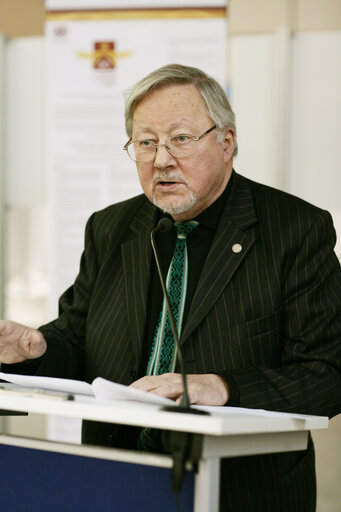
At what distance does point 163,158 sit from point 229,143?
282 millimetres

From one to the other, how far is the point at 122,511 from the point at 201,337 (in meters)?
0.63

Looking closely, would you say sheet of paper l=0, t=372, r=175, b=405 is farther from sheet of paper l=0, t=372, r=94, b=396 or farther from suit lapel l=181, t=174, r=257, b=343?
suit lapel l=181, t=174, r=257, b=343

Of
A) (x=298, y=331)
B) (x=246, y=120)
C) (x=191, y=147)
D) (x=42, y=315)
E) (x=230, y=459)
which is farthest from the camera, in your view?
(x=42, y=315)

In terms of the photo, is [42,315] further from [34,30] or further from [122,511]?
[122,511]

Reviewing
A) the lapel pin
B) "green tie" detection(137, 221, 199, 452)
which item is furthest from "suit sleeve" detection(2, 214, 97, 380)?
the lapel pin

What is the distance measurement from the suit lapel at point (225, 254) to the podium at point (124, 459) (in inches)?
20.4

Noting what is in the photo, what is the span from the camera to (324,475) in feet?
11.3

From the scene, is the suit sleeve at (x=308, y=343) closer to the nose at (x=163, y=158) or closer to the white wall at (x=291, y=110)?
the nose at (x=163, y=158)

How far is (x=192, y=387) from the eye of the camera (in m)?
1.58

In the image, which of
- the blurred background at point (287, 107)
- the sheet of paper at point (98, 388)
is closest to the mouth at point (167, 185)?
the sheet of paper at point (98, 388)

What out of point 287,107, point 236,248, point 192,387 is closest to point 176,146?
point 236,248

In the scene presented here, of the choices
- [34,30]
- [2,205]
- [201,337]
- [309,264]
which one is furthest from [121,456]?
[34,30]

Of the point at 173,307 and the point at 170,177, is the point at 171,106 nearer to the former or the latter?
the point at 170,177

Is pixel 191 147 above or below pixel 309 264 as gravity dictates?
above
